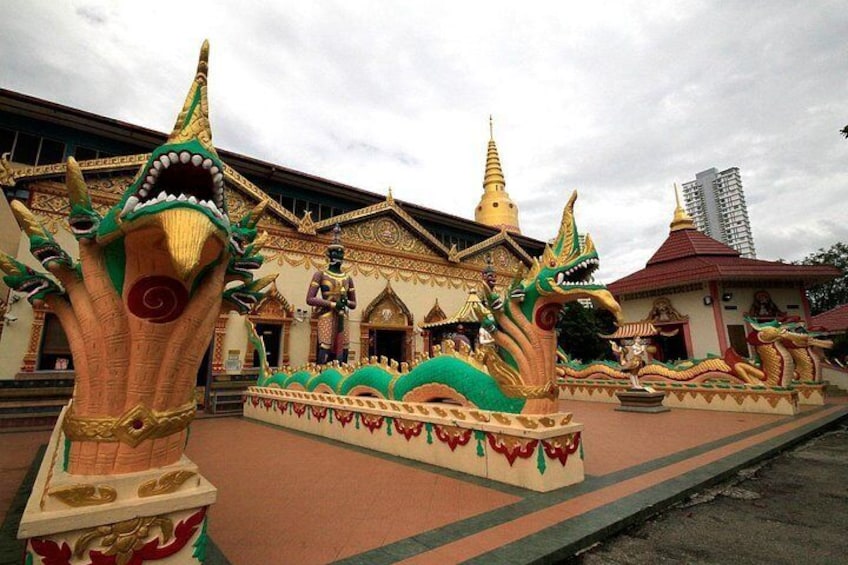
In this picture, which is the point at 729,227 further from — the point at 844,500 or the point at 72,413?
the point at 72,413

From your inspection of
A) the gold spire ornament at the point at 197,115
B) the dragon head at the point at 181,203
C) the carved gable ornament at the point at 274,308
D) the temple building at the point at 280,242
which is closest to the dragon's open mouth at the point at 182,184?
the dragon head at the point at 181,203

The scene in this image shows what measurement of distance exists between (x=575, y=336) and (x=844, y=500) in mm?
19338

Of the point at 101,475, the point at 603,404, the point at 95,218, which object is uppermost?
the point at 95,218

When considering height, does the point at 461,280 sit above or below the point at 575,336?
above

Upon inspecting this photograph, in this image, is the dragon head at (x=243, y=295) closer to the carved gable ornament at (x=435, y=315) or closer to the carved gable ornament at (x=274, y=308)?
the carved gable ornament at (x=274, y=308)

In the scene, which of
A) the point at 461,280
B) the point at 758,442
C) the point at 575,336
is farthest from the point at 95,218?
the point at 575,336

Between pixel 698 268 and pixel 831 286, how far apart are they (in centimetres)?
2380

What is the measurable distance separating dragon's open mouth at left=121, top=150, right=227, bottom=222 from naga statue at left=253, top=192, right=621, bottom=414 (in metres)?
3.36

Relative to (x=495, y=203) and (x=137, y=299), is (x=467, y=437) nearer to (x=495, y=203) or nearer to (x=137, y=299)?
(x=137, y=299)

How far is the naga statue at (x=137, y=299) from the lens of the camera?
213 centimetres

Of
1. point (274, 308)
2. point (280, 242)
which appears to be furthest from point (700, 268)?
point (274, 308)

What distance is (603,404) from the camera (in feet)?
39.4

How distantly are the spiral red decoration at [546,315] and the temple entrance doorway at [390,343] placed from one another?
10489 millimetres

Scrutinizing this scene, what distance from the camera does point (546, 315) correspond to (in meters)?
4.66
